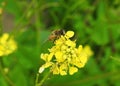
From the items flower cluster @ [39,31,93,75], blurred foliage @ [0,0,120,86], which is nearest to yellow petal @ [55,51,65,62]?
flower cluster @ [39,31,93,75]

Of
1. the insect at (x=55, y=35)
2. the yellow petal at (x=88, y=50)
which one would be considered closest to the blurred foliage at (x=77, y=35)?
the yellow petal at (x=88, y=50)

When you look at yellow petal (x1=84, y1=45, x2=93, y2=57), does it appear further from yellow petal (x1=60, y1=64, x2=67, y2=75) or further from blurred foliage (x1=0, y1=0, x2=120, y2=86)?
yellow petal (x1=60, y1=64, x2=67, y2=75)

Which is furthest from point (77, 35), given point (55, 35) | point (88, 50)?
point (55, 35)

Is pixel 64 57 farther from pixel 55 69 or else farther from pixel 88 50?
pixel 88 50

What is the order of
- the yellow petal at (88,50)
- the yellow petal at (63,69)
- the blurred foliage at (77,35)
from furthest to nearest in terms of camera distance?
the yellow petal at (88,50) → the blurred foliage at (77,35) → the yellow petal at (63,69)

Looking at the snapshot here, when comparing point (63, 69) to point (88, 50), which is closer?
point (63, 69)

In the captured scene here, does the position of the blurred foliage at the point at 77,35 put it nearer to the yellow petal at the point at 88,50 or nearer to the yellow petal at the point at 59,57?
the yellow petal at the point at 88,50

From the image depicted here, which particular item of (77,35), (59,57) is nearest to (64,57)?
(59,57)
